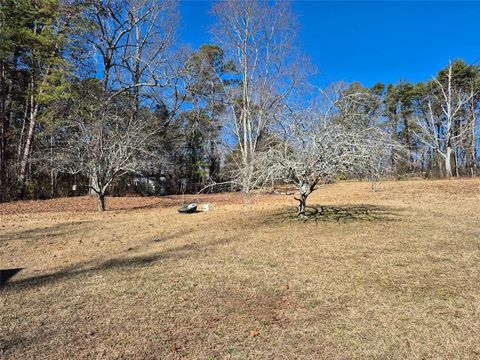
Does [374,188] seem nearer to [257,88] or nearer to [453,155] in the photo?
[257,88]

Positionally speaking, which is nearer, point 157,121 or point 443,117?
point 157,121

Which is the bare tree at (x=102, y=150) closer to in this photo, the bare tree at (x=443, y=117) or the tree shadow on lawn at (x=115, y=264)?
the tree shadow on lawn at (x=115, y=264)

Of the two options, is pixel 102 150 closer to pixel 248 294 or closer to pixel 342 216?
pixel 342 216

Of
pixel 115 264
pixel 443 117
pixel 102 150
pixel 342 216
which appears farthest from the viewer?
pixel 443 117

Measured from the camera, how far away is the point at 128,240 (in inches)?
253

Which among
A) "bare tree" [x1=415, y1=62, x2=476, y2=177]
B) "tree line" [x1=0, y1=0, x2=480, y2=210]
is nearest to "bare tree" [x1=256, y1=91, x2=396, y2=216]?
"tree line" [x1=0, y1=0, x2=480, y2=210]

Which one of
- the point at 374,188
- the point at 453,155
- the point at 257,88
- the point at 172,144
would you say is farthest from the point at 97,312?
the point at 453,155

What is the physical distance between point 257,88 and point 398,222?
1503 centimetres

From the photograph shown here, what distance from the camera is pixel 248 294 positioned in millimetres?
3424

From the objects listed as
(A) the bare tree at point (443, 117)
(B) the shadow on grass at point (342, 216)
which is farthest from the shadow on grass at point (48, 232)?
(A) the bare tree at point (443, 117)

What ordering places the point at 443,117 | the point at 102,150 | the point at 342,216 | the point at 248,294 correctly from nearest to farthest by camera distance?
the point at 248,294 → the point at 342,216 → the point at 102,150 → the point at 443,117

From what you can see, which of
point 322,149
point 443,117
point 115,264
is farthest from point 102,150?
point 443,117

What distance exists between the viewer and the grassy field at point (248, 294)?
7.99 feet

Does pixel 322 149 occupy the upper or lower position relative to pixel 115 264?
upper
